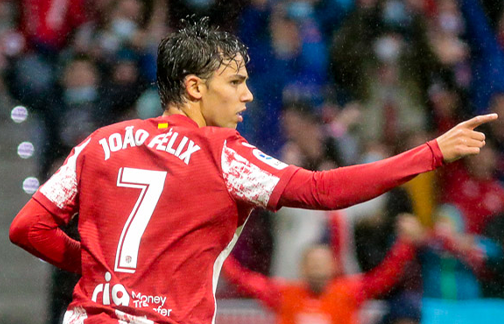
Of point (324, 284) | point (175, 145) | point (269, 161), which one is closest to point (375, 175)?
point (269, 161)

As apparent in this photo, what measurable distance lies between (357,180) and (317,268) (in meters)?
1.68

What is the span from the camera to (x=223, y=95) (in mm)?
2184

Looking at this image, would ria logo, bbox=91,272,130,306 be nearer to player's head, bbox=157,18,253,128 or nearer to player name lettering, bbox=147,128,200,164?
player name lettering, bbox=147,128,200,164

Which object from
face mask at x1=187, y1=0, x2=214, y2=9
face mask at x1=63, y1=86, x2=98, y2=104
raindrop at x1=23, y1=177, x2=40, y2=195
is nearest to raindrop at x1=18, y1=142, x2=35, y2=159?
raindrop at x1=23, y1=177, x2=40, y2=195

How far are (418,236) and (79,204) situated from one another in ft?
6.59

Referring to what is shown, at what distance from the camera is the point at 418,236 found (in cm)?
364

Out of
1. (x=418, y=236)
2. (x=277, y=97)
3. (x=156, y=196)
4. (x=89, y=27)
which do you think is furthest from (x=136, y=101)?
(x=156, y=196)

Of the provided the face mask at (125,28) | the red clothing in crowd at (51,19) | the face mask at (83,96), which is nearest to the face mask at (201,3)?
the face mask at (125,28)

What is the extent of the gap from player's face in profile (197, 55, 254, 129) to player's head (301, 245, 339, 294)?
1452 mm

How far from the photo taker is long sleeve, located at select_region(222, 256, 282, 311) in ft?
11.6

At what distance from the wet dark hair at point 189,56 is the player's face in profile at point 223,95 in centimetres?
2

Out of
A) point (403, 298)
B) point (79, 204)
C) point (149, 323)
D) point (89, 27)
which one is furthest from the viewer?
point (89, 27)

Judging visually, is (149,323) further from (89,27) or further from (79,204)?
(89,27)

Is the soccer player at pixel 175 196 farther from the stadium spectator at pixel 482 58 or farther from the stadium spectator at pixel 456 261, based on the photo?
the stadium spectator at pixel 482 58
